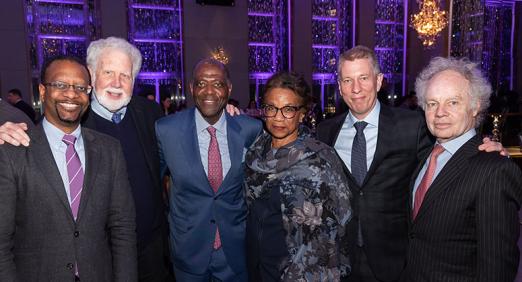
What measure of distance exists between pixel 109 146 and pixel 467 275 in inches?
64.1

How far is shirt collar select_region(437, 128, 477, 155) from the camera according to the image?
1.67 metres

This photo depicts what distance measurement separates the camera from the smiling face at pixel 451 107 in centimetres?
166

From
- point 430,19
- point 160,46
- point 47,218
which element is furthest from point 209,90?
point 160,46

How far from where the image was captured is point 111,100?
220 centimetres

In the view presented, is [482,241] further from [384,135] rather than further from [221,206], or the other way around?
[221,206]

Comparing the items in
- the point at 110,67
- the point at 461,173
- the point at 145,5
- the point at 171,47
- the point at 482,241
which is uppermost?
the point at 145,5

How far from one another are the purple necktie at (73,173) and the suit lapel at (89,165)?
0.02m

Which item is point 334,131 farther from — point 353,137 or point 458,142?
point 458,142

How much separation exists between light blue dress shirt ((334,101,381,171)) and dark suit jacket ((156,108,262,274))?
1.89 feet

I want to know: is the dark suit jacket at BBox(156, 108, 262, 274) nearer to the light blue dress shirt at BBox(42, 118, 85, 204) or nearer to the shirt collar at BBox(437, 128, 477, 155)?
the light blue dress shirt at BBox(42, 118, 85, 204)

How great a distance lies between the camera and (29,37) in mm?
11227

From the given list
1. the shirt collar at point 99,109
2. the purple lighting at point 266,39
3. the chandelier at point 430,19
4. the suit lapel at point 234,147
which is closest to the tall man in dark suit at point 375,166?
the suit lapel at point 234,147

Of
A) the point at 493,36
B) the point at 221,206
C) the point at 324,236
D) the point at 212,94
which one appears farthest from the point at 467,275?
the point at 493,36

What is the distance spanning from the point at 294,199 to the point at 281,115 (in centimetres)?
40
